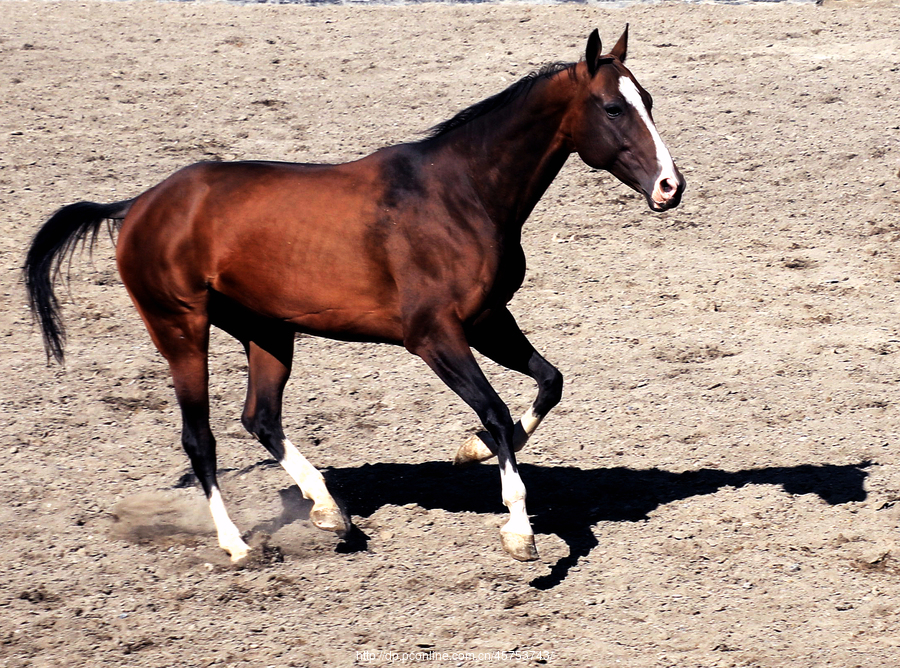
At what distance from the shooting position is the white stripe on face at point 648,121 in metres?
4.22

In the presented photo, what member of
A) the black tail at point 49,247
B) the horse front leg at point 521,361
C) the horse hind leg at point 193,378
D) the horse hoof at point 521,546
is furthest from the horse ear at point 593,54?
the black tail at point 49,247

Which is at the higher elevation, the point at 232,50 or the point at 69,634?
the point at 232,50

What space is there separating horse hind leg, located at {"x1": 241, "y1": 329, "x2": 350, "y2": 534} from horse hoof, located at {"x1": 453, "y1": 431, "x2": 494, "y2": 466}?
1.89 feet

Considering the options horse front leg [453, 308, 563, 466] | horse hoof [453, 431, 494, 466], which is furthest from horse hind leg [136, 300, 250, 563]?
horse front leg [453, 308, 563, 466]

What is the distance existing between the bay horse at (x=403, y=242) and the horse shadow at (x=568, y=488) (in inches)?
15.4

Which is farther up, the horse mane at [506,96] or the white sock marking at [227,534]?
the horse mane at [506,96]

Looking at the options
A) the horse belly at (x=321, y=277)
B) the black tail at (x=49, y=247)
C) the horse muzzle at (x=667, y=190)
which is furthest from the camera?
the black tail at (x=49, y=247)

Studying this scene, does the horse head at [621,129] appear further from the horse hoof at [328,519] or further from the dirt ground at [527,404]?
the horse hoof at [328,519]

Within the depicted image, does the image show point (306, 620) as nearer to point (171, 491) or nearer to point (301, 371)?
point (171, 491)

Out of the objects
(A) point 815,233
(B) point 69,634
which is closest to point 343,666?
(B) point 69,634

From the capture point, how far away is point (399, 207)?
4543 mm

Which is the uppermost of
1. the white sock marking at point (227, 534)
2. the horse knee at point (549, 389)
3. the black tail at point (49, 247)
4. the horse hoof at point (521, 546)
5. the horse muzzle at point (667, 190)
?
the horse muzzle at point (667, 190)

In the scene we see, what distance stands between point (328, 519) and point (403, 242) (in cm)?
118

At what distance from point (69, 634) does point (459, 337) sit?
179cm
